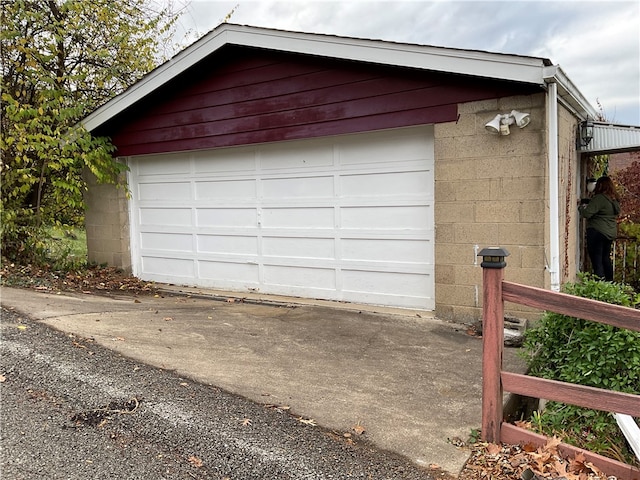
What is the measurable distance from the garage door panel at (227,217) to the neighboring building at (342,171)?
23 millimetres

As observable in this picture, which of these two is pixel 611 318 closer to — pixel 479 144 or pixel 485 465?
pixel 485 465

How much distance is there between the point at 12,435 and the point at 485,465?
8.28ft

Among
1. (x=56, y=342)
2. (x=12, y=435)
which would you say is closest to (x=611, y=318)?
(x=12, y=435)

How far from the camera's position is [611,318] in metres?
2.29

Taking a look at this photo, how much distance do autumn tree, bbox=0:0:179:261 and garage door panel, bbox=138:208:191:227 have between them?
0.79 m

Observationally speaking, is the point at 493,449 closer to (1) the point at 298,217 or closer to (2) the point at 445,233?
(2) the point at 445,233

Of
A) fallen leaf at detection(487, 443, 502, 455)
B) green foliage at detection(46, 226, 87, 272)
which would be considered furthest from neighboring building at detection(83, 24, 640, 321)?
fallen leaf at detection(487, 443, 502, 455)

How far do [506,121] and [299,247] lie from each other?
307cm

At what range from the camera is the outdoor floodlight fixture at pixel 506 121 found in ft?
15.6

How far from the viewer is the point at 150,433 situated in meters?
2.65

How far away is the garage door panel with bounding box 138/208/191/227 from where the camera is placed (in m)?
7.57

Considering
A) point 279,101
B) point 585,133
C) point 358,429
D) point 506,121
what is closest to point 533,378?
point 358,429

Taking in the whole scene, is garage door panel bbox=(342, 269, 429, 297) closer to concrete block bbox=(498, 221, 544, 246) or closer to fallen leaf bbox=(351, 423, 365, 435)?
concrete block bbox=(498, 221, 544, 246)

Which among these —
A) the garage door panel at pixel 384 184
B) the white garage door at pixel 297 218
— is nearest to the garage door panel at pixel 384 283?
the white garage door at pixel 297 218
